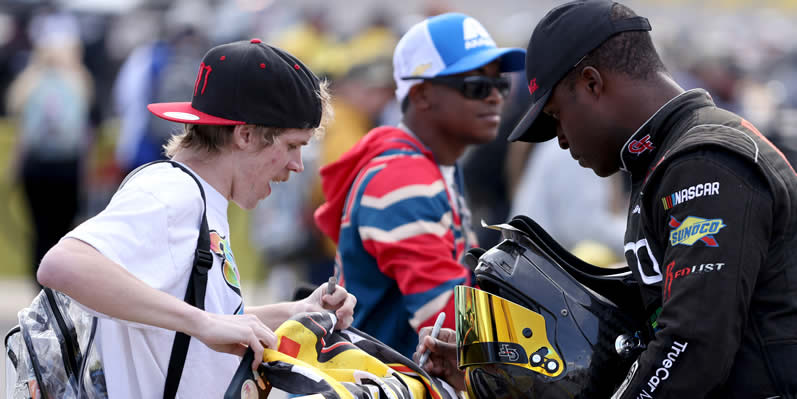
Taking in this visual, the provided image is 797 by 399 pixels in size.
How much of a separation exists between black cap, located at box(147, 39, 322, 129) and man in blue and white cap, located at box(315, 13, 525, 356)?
0.87 meters

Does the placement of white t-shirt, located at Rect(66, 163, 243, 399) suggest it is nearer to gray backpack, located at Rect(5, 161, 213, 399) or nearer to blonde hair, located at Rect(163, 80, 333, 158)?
gray backpack, located at Rect(5, 161, 213, 399)

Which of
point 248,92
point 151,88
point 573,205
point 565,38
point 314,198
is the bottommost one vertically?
point 314,198

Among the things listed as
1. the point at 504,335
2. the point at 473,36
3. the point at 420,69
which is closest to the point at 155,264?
the point at 504,335

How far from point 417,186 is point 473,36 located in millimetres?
800

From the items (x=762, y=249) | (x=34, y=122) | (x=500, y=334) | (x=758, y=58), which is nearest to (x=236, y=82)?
(x=500, y=334)

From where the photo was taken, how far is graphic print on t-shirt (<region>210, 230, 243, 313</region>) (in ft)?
9.20

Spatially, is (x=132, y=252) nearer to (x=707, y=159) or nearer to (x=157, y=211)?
(x=157, y=211)

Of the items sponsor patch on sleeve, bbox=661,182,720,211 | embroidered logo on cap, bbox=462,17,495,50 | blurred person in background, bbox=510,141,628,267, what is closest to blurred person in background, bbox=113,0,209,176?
blurred person in background, bbox=510,141,628,267

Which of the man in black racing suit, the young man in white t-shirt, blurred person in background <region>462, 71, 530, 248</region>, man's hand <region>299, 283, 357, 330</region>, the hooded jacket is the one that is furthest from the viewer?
blurred person in background <region>462, 71, 530, 248</region>

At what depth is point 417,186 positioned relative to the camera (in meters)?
3.72

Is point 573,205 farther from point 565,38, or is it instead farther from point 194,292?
point 194,292

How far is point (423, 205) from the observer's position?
145 inches

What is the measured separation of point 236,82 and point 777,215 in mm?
Answer: 1496

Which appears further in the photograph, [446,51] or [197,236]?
[446,51]
